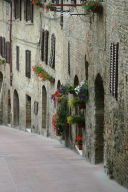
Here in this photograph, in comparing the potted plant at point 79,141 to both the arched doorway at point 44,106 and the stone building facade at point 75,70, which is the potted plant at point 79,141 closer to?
the stone building facade at point 75,70

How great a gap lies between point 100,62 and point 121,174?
371 centimetres

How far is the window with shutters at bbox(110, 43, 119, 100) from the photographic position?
46.9 feet

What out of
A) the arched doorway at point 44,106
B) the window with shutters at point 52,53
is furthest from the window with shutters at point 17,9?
the window with shutters at point 52,53

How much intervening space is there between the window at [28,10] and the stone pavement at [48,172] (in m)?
11.3

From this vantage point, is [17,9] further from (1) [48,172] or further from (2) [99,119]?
(1) [48,172]

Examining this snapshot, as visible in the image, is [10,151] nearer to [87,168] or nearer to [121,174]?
[87,168]

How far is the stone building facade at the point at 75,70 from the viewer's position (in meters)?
14.1

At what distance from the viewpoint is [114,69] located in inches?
572

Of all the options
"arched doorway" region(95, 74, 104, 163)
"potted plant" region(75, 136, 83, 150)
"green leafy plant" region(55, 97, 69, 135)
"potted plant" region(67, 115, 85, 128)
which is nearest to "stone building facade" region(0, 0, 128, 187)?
"arched doorway" region(95, 74, 104, 163)

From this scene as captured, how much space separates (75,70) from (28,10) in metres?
12.2

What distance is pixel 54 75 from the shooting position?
2697 cm

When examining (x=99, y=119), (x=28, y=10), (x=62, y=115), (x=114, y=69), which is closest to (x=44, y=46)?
(x=28, y=10)

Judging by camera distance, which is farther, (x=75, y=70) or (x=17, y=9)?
(x=17, y=9)

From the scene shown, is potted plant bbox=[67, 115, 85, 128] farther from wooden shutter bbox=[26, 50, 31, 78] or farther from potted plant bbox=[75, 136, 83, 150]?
wooden shutter bbox=[26, 50, 31, 78]
